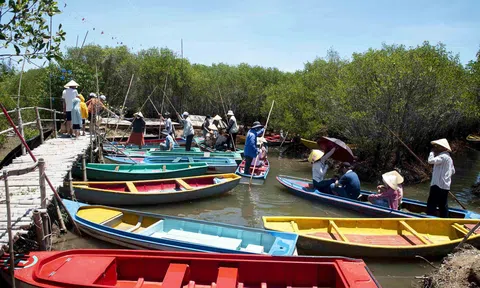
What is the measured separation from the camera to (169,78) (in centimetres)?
2802

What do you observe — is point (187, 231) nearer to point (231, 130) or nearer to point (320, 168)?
point (320, 168)

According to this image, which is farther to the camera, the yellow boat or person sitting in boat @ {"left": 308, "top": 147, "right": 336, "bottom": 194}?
person sitting in boat @ {"left": 308, "top": 147, "right": 336, "bottom": 194}

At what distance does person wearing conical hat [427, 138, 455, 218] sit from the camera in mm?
8164

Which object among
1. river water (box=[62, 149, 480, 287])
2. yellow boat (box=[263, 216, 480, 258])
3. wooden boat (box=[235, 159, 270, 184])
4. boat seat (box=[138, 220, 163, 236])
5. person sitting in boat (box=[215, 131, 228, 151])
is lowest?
river water (box=[62, 149, 480, 287])

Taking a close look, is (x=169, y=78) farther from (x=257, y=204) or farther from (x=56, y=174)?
(x=56, y=174)

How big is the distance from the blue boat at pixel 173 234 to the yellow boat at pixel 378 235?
57 cm

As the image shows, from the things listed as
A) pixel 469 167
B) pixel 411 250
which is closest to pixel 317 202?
pixel 411 250

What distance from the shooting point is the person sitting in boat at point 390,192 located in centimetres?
848

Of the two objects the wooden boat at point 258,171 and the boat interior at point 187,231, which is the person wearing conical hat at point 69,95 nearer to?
the boat interior at point 187,231

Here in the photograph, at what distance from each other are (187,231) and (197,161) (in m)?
6.92

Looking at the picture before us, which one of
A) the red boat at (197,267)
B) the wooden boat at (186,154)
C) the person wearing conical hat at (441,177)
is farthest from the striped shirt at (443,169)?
the wooden boat at (186,154)

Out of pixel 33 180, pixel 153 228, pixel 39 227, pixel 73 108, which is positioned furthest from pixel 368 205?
Answer: pixel 73 108

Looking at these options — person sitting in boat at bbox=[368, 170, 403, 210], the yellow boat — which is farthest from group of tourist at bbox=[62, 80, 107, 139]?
person sitting in boat at bbox=[368, 170, 403, 210]

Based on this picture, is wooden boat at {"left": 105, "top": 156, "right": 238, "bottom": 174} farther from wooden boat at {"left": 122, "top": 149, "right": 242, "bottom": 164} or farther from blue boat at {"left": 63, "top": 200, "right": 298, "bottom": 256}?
blue boat at {"left": 63, "top": 200, "right": 298, "bottom": 256}
